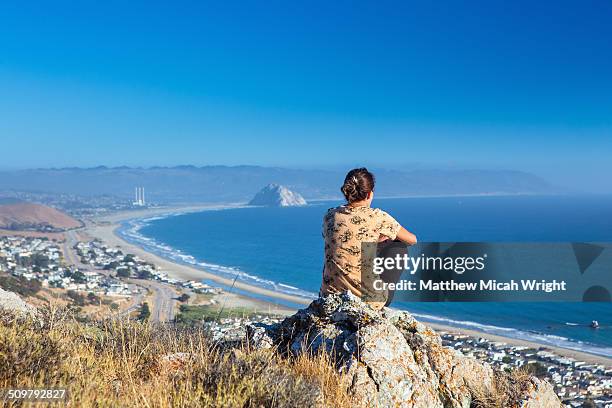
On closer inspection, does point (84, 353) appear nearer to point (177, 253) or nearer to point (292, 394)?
point (292, 394)

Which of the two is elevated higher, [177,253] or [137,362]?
[137,362]

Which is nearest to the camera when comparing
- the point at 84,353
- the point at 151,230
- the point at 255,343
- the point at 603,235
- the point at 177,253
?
the point at 84,353

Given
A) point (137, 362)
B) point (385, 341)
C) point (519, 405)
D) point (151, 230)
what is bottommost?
point (151, 230)

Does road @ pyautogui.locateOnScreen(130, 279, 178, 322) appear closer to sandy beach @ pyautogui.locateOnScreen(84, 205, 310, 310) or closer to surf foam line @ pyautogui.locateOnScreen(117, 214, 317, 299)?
sandy beach @ pyautogui.locateOnScreen(84, 205, 310, 310)

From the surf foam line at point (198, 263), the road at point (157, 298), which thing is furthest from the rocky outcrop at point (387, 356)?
the road at point (157, 298)

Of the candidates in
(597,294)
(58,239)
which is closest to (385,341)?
(597,294)

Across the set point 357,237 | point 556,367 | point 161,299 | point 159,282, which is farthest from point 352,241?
point 159,282
